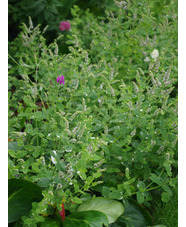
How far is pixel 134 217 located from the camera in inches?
69.9

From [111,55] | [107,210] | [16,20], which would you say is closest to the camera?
[107,210]

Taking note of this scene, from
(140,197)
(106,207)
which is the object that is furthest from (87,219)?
(140,197)

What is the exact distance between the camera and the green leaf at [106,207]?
1613 mm

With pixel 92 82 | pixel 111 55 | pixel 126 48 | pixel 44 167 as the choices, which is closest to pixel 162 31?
pixel 126 48

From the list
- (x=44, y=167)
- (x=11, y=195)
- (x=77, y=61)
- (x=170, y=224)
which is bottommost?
(x=170, y=224)

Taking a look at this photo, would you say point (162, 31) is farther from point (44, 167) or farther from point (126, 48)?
point (44, 167)

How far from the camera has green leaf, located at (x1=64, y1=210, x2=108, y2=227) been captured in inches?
Result: 58.1

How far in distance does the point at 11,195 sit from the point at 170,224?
974mm

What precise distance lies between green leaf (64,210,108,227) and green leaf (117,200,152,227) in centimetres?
27

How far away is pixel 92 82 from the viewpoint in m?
2.04

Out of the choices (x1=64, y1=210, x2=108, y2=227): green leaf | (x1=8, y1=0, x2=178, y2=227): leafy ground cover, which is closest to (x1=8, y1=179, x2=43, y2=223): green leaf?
(x1=8, y1=0, x2=178, y2=227): leafy ground cover

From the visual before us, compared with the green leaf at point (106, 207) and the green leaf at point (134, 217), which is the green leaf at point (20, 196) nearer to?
the green leaf at point (106, 207)

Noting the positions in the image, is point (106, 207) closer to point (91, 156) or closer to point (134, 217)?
point (134, 217)

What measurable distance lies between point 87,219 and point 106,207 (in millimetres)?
159
